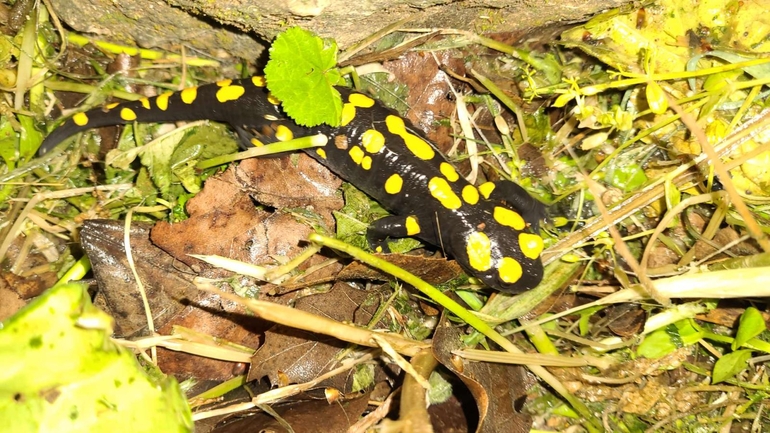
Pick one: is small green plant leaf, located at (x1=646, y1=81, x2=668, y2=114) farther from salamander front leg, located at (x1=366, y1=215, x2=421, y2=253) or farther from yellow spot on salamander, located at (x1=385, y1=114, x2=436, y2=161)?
salamander front leg, located at (x1=366, y1=215, x2=421, y2=253)

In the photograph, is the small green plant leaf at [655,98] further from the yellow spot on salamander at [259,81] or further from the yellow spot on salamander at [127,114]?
the yellow spot on salamander at [127,114]

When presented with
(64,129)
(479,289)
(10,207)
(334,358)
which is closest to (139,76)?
(64,129)

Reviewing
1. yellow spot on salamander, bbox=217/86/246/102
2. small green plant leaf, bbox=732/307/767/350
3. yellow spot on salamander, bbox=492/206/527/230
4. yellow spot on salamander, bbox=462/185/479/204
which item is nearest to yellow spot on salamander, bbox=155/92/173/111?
yellow spot on salamander, bbox=217/86/246/102

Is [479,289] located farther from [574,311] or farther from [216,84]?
[216,84]

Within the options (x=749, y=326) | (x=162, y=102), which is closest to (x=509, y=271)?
(x=749, y=326)

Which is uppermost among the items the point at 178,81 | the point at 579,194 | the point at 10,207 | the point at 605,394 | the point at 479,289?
the point at 178,81
